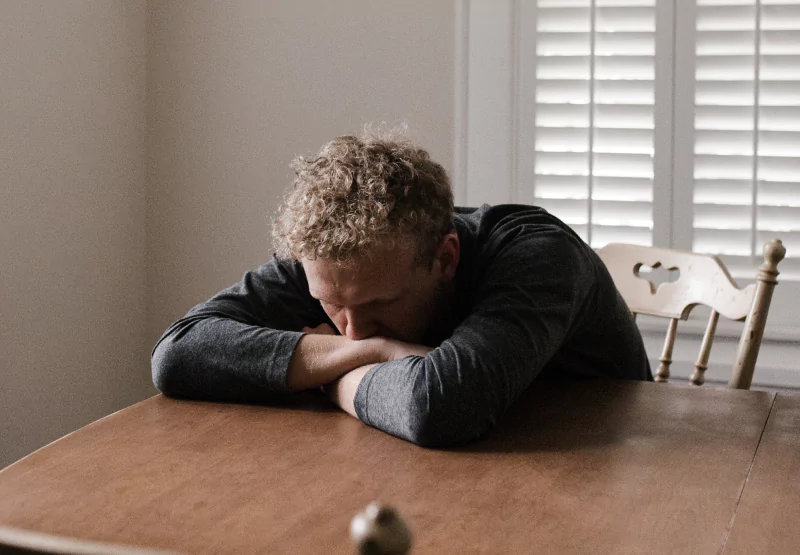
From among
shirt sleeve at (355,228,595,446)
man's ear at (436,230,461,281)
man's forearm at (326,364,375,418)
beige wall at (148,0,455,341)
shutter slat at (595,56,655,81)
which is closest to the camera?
shirt sleeve at (355,228,595,446)

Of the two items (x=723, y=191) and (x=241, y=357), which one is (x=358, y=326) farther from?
(x=723, y=191)

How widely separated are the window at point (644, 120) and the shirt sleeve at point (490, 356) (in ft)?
3.48

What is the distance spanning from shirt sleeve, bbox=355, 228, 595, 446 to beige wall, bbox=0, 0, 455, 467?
4.03 feet

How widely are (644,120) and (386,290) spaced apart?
1.33 meters

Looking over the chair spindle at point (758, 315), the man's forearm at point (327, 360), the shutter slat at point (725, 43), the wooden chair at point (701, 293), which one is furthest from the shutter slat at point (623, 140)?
the man's forearm at point (327, 360)

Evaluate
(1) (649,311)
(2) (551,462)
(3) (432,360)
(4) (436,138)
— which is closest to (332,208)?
(3) (432,360)

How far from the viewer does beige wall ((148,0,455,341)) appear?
2600mm

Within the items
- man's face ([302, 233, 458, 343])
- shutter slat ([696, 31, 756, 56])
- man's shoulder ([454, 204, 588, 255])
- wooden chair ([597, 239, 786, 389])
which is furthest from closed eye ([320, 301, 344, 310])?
shutter slat ([696, 31, 756, 56])

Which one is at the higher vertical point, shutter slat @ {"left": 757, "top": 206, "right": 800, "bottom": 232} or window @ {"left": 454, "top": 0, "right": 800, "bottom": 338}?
window @ {"left": 454, "top": 0, "right": 800, "bottom": 338}

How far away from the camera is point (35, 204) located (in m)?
2.39

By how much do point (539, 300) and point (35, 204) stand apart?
1562mm

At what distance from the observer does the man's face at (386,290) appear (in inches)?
52.4

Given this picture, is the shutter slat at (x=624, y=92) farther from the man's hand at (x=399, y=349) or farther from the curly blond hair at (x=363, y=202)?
the man's hand at (x=399, y=349)

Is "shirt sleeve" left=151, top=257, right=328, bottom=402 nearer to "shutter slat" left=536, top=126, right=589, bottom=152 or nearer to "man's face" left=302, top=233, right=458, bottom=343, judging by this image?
"man's face" left=302, top=233, right=458, bottom=343
